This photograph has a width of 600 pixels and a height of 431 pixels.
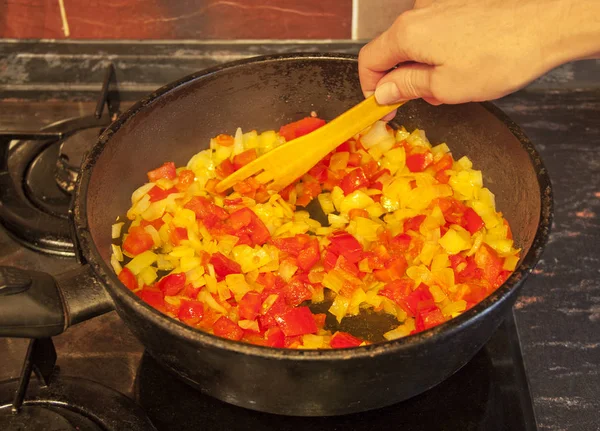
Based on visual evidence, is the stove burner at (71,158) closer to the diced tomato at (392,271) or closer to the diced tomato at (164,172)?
the diced tomato at (164,172)

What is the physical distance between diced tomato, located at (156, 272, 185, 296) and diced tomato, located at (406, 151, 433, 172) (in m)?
0.57

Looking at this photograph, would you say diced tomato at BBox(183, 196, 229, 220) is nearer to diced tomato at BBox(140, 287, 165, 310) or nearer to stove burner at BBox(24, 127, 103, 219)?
diced tomato at BBox(140, 287, 165, 310)

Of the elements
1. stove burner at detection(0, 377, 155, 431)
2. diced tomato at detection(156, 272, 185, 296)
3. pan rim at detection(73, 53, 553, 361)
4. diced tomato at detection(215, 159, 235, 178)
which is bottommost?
stove burner at detection(0, 377, 155, 431)

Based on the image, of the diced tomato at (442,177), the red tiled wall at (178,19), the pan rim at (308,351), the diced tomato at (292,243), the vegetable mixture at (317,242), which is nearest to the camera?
the pan rim at (308,351)

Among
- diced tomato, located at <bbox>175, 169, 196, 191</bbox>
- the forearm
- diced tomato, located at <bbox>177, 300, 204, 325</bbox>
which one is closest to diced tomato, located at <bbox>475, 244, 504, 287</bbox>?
the forearm

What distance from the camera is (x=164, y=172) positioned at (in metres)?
1.51

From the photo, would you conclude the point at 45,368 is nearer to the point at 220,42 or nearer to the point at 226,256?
the point at 226,256

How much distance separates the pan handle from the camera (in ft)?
A: 3.38

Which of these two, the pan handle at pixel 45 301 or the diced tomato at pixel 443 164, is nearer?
the pan handle at pixel 45 301

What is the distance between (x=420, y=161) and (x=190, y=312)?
62cm

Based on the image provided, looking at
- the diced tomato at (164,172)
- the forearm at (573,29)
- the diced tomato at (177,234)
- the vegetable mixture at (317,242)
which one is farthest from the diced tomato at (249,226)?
the forearm at (573,29)

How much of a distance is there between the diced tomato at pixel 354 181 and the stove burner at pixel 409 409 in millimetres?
450

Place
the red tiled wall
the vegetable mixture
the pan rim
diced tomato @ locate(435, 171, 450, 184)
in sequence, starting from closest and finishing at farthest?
1. the pan rim
2. the vegetable mixture
3. diced tomato @ locate(435, 171, 450, 184)
4. the red tiled wall

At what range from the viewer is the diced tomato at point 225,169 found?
5.07 feet
